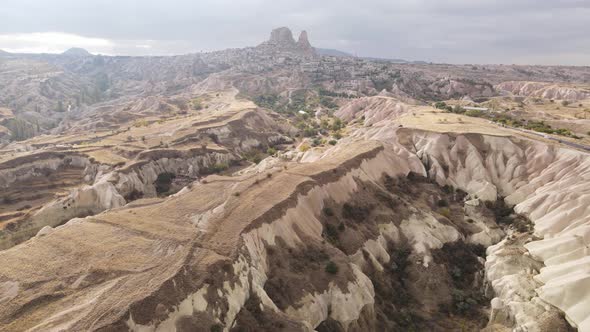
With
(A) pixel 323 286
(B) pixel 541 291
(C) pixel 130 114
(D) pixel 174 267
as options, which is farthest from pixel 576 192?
(C) pixel 130 114

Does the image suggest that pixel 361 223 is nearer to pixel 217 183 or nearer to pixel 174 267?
pixel 217 183

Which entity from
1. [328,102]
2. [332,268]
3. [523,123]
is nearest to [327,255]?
[332,268]

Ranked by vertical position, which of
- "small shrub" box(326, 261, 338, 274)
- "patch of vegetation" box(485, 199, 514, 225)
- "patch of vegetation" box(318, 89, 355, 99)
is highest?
"patch of vegetation" box(318, 89, 355, 99)

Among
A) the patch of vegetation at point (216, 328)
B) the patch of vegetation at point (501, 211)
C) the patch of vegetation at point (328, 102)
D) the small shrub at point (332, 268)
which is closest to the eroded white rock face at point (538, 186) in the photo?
the patch of vegetation at point (501, 211)

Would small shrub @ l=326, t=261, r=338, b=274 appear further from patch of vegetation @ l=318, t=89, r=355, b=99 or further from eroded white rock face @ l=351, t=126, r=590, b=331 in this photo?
patch of vegetation @ l=318, t=89, r=355, b=99

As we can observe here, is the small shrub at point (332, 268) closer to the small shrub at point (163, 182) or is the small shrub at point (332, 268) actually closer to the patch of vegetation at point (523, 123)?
the small shrub at point (163, 182)

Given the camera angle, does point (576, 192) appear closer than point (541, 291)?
No

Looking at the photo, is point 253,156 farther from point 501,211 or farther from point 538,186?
point 538,186

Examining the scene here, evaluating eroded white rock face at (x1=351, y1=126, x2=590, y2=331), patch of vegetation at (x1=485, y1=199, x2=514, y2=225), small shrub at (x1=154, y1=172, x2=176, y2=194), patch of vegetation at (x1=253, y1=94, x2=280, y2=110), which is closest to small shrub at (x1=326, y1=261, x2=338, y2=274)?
eroded white rock face at (x1=351, y1=126, x2=590, y2=331)

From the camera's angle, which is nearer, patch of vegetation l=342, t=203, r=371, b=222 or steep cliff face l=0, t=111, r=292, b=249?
patch of vegetation l=342, t=203, r=371, b=222

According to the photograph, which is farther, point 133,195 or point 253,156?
→ point 253,156

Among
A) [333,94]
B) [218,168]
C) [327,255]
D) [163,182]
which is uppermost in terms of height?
[333,94]
